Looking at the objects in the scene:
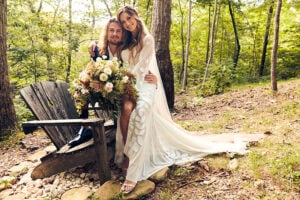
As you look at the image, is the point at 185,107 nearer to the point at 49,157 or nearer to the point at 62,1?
the point at 49,157

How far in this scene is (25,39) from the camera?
7625 millimetres

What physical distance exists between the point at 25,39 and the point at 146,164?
6.32m

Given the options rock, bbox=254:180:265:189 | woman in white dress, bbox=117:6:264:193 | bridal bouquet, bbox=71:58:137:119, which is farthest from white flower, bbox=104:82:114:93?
rock, bbox=254:180:265:189

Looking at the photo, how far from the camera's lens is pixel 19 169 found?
358 cm

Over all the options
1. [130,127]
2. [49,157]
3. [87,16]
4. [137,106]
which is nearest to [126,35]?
[137,106]

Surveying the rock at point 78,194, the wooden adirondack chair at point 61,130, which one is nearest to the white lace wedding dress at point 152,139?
the wooden adirondack chair at point 61,130

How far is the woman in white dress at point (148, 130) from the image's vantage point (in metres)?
2.88

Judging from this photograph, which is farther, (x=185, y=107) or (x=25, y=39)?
(x=25, y=39)

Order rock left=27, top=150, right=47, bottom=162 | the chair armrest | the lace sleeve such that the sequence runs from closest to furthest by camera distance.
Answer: the chair armrest < the lace sleeve < rock left=27, top=150, right=47, bottom=162

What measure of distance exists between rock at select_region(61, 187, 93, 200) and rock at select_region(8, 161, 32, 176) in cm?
105

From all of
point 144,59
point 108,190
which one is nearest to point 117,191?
point 108,190

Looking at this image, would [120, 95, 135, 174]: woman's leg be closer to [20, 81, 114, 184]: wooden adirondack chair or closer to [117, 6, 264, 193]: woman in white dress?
[117, 6, 264, 193]: woman in white dress

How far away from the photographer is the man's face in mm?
3166

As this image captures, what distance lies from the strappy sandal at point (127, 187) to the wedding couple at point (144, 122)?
138 millimetres
